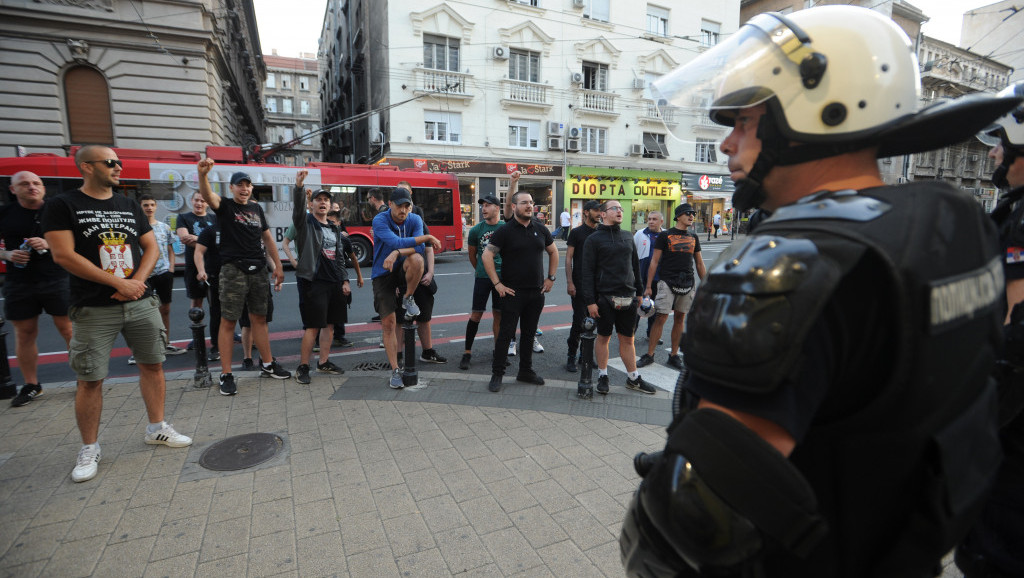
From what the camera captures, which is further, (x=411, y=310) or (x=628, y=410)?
(x=411, y=310)

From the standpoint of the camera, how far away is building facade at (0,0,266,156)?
47.6 ft

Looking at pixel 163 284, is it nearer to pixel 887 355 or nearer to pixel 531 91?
pixel 887 355

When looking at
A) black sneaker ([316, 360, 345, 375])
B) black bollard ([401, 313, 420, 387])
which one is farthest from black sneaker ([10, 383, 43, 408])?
black bollard ([401, 313, 420, 387])

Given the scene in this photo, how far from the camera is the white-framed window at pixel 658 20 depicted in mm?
26516

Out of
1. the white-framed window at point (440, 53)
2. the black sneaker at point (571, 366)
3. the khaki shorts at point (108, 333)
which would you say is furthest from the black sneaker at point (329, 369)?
the white-framed window at point (440, 53)

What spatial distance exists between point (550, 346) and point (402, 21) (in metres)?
19.6

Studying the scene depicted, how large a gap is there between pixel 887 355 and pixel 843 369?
75mm

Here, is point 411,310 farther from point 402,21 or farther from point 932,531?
point 402,21

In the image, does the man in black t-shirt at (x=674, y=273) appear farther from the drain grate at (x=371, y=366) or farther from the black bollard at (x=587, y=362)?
the drain grate at (x=371, y=366)

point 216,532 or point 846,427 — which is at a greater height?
point 846,427

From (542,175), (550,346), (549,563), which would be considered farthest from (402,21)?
(549,563)

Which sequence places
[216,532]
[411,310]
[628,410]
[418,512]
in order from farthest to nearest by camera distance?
[411,310]
[628,410]
[418,512]
[216,532]

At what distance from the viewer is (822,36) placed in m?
1.10

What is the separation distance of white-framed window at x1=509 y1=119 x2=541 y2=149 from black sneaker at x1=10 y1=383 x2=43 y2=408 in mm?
21297
